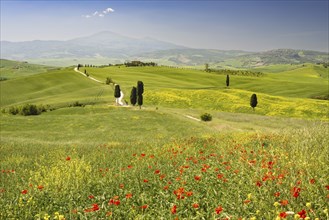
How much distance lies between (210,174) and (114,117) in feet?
139

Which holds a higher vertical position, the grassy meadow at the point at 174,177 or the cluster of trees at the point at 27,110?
the grassy meadow at the point at 174,177

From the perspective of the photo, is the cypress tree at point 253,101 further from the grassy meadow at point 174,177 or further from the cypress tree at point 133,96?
the grassy meadow at point 174,177

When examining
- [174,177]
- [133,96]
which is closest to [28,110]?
[133,96]

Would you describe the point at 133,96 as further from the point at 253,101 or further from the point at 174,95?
the point at 253,101

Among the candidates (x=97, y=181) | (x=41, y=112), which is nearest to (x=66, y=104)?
(x=41, y=112)

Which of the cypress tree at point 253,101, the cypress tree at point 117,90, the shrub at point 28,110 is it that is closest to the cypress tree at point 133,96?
the cypress tree at point 117,90

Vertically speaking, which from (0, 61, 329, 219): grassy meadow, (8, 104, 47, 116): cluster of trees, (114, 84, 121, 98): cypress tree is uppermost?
(0, 61, 329, 219): grassy meadow

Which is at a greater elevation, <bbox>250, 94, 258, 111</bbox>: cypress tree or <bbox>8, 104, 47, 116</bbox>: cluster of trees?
<bbox>250, 94, 258, 111</bbox>: cypress tree

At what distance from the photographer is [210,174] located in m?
8.94

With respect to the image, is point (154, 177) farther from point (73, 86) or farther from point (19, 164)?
point (73, 86)

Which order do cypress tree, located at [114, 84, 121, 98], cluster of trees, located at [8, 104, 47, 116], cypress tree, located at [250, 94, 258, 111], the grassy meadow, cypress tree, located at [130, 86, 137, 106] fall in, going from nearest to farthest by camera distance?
the grassy meadow → cluster of trees, located at [8, 104, 47, 116] → cypress tree, located at [130, 86, 137, 106] → cypress tree, located at [114, 84, 121, 98] → cypress tree, located at [250, 94, 258, 111]

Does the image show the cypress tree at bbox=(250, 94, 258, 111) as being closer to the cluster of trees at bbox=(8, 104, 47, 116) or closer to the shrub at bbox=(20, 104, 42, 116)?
the cluster of trees at bbox=(8, 104, 47, 116)

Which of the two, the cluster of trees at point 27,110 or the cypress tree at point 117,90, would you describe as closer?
the cluster of trees at point 27,110

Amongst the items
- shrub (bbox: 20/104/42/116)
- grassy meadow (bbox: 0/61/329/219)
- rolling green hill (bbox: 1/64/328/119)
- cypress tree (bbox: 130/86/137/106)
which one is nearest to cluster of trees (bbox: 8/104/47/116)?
shrub (bbox: 20/104/42/116)
